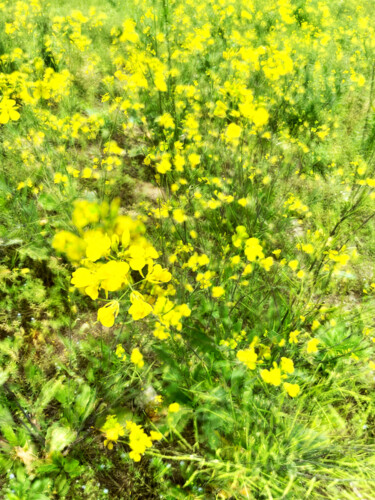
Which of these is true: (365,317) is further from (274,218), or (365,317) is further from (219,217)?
(219,217)

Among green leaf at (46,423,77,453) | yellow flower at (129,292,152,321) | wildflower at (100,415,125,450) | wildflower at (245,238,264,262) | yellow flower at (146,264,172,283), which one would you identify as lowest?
green leaf at (46,423,77,453)

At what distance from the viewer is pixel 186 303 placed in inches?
64.4

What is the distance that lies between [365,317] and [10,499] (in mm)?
1952

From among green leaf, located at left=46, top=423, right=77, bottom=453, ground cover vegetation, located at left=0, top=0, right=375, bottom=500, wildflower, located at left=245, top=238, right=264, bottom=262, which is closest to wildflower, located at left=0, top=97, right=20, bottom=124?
ground cover vegetation, located at left=0, top=0, right=375, bottom=500

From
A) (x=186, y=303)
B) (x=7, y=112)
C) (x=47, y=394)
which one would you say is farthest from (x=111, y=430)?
(x=7, y=112)

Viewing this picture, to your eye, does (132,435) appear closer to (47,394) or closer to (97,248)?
(47,394)

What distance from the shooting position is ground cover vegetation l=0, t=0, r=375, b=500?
1298 mm

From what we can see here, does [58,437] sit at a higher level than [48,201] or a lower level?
lower

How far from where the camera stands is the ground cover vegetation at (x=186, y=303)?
1298mm

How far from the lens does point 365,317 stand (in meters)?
1.77

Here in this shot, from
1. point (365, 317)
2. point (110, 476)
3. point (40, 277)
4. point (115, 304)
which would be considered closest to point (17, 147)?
point (40, 277)

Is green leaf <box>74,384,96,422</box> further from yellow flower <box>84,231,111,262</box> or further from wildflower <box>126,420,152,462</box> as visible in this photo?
yellow flower <box>84,231,111,262</box>

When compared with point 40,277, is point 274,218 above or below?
above

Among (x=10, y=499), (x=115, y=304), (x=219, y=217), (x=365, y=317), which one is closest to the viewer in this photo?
(x=115, y=304)
